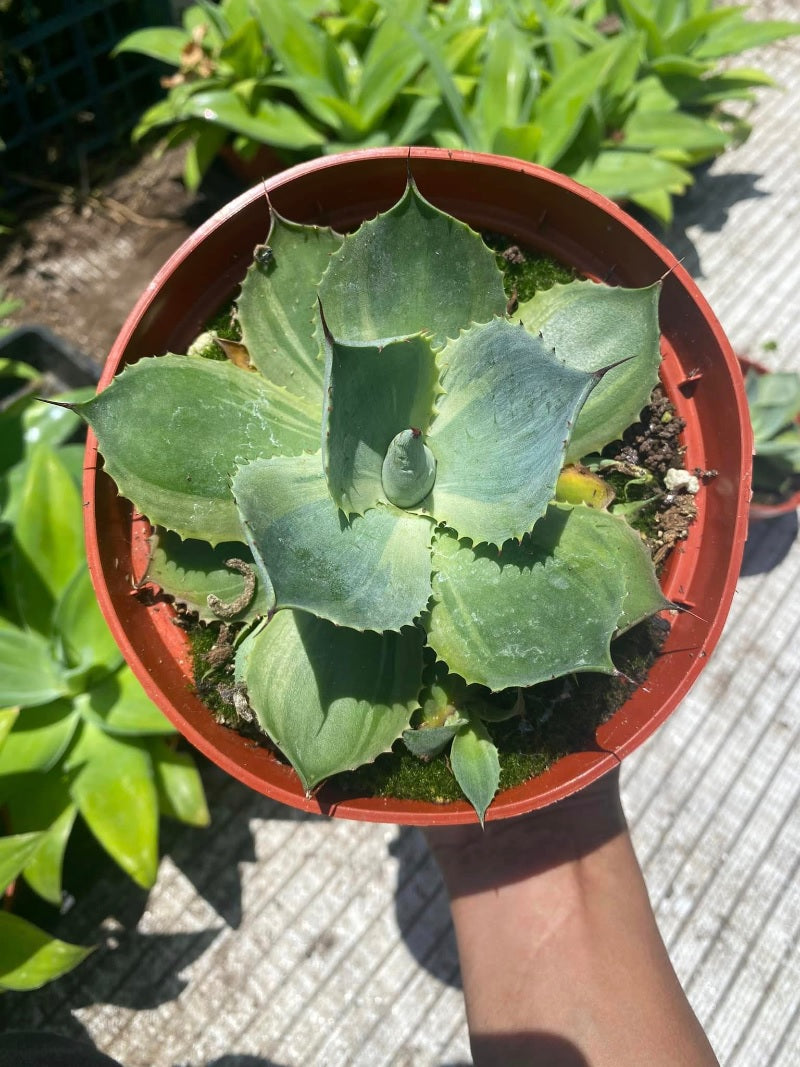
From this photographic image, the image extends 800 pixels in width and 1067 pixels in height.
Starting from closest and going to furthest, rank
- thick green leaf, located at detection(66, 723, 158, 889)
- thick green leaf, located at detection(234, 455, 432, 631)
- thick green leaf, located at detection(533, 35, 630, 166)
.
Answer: thick green leaf, located at detection(234, 455, 432, 631) → thick green leaf, located at detection(66, 723, 158, 889) → thick green leaf, located at detection(533, 35, 630, 166)

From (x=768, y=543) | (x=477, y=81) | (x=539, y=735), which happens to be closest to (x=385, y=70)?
(x=477, y=81)

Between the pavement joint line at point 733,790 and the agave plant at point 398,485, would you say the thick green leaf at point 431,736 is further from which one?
the pavement joint line at point 733,790

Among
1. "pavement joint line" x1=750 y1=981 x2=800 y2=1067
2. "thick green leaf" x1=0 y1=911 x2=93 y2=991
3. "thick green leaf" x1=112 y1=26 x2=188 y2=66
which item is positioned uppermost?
"thick green leaf" x1=112 y1=26 x2=188 y2=66

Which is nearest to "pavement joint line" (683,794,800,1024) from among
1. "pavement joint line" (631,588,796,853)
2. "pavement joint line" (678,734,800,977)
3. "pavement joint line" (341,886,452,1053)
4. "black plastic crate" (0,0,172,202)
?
"pavement joint line" (678,734,800,977)

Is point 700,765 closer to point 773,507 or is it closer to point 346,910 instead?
point 773,507

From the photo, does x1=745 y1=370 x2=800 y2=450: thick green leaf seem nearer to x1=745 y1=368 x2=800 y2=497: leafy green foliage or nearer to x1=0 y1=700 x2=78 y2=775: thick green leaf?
x1=745 y1=368 x2=800 y2=497: leafy green foliage

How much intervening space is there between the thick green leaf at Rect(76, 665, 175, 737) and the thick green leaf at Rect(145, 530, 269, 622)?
32 cm

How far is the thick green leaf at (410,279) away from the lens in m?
0.87

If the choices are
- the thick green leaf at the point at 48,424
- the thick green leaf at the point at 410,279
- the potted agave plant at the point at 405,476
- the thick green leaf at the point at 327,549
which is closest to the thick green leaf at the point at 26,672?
the potted agave plant at the point at 405,476

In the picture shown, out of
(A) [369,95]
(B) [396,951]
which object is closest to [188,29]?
(A) [369,95]

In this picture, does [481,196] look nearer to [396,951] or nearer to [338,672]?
[338,672]

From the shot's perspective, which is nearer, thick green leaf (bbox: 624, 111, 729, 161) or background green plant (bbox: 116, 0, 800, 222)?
background green plant (bbox: 116, 0, 800, 222)

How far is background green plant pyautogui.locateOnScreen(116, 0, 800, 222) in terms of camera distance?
1.63 metres

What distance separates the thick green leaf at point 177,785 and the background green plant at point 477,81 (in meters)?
1.34
